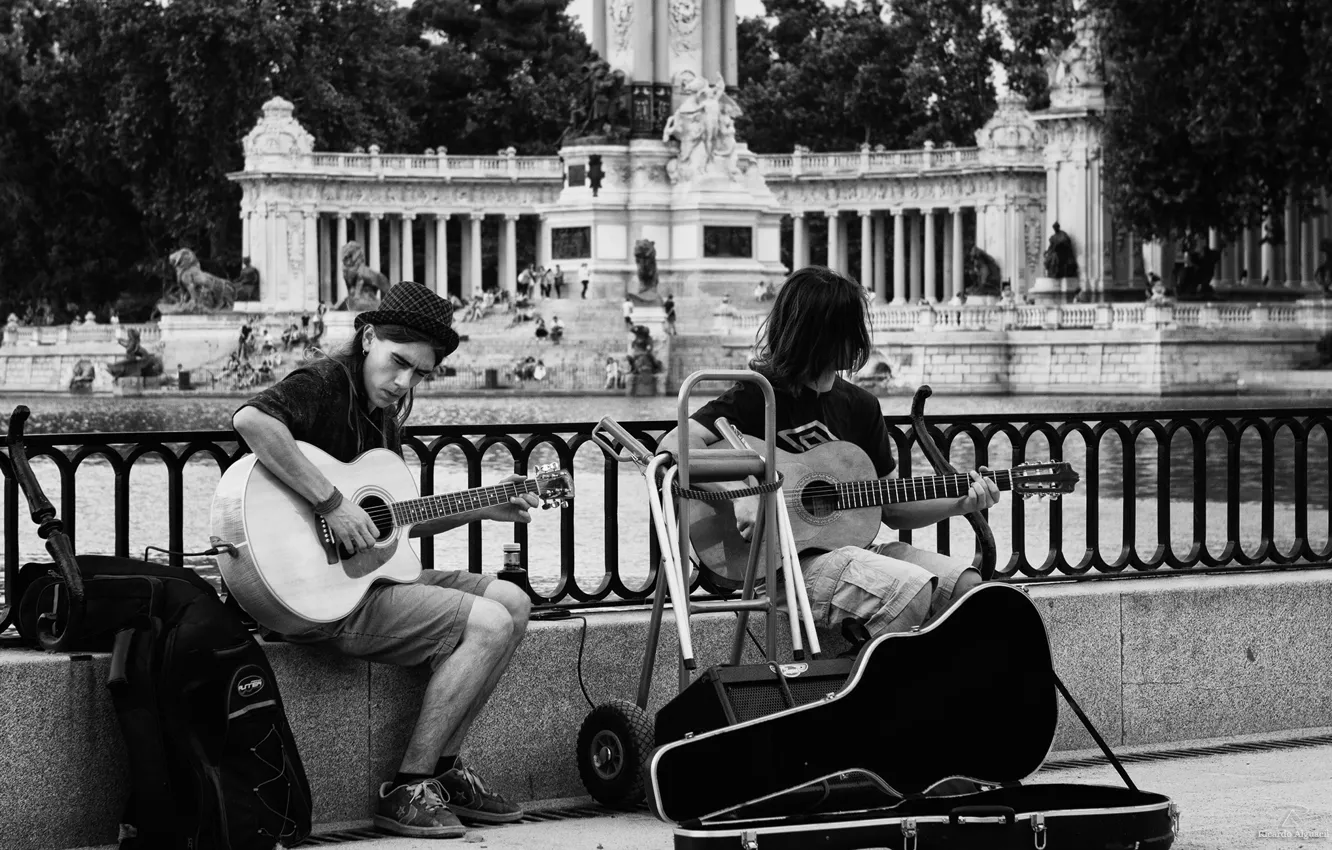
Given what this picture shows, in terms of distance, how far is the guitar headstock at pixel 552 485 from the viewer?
7.91 meters

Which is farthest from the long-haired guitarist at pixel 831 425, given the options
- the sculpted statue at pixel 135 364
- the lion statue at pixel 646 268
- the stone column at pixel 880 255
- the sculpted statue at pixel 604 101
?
the stone column at pixel 880 255

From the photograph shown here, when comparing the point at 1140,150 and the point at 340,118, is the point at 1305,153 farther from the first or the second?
the point at 340,118

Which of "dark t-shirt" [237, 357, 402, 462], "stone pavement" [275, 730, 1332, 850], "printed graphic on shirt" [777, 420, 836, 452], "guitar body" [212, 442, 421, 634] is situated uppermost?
"dark t-shirt" [237, 357, 402, 462]

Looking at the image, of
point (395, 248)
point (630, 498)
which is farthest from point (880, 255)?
point (630, 498)

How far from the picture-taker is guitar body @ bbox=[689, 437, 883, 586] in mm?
8320

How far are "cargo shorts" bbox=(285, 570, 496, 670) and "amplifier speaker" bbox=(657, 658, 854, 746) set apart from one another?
2.98 ft

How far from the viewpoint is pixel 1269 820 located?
8.25m

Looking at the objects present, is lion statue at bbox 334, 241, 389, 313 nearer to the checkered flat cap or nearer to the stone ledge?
the stone ledge

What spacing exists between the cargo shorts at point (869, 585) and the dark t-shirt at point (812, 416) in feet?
1.30

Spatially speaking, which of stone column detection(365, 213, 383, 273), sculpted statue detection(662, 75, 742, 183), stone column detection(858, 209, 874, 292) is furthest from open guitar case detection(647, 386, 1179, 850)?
Result: stone column detection(365, 213, 383, 273)

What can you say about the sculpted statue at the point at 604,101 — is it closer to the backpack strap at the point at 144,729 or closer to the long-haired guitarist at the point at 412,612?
the long-haired guitarist at the point at 412,612

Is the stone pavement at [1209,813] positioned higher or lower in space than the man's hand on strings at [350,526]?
lower

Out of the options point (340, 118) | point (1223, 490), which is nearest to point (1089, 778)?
point (1223, 490)

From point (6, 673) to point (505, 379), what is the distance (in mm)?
45885
